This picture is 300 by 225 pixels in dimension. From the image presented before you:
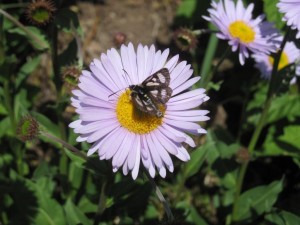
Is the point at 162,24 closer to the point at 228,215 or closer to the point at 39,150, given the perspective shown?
the point at 39,150

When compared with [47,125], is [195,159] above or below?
below

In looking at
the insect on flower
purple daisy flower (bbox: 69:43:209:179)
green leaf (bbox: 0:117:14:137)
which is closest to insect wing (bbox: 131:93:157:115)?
the insect on flower

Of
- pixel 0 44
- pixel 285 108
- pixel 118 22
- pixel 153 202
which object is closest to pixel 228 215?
pixel 153 202

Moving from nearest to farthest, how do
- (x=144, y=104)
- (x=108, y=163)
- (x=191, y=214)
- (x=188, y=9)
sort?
(x=144, y=104) → (x=108, y=163) → (x=191, y=214) → (x=188, y=9)

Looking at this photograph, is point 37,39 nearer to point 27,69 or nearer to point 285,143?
point 27,69

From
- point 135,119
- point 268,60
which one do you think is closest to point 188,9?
point 268,60

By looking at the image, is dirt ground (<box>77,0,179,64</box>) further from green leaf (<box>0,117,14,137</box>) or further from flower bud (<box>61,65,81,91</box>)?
flower bud (<box>61,65,81,91</box>)
